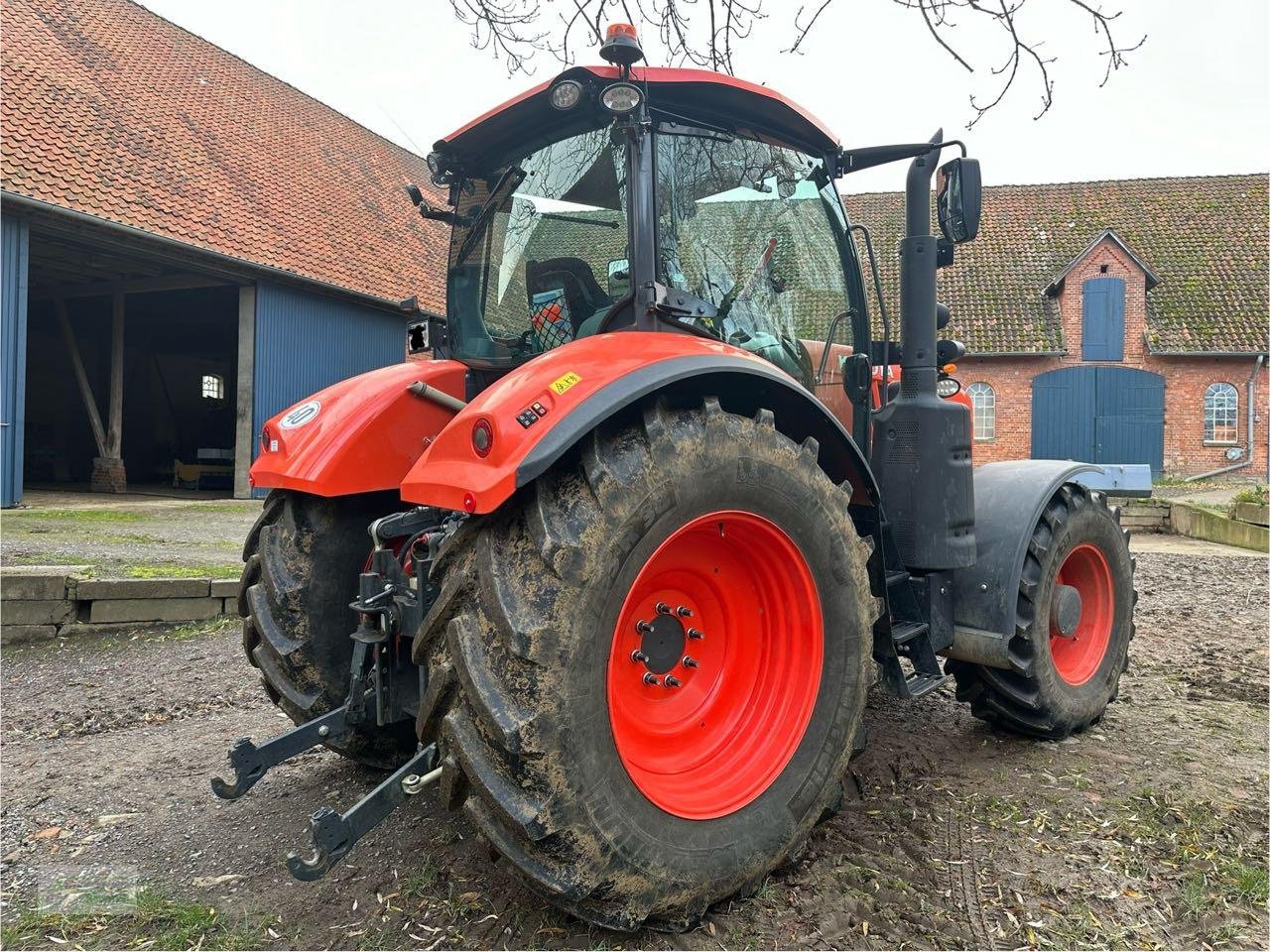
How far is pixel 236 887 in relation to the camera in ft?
7.50

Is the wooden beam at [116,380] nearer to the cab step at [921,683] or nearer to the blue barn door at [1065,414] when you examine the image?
the cab step at [921,683]

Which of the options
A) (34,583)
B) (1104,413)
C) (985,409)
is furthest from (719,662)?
(1104,413)

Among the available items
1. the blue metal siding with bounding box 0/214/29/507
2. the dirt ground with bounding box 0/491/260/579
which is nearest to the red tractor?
the dirt ground with bounding box 0/491/260/579

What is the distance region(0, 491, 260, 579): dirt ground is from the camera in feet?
19.7

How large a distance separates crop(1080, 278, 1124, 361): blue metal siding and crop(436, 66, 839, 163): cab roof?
1990 centimetres

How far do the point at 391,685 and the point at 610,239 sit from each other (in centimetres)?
145

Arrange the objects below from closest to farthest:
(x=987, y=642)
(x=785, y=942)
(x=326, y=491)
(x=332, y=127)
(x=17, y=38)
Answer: (x=785, y=942), (x=326, y=491), (x=987, y=642), (x=17, y=38), (x=332, y=127)

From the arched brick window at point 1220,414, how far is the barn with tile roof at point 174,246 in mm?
17808

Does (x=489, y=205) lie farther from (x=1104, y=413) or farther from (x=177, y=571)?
(x=1104, y=413)

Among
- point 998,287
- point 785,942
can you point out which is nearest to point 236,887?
point 785,942

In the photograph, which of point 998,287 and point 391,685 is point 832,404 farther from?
point 998,287

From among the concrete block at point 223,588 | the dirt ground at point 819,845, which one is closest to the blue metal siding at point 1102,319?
the dirt ground at point 819,845

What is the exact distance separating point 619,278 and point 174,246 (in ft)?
35.3

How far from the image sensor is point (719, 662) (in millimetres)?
2410
